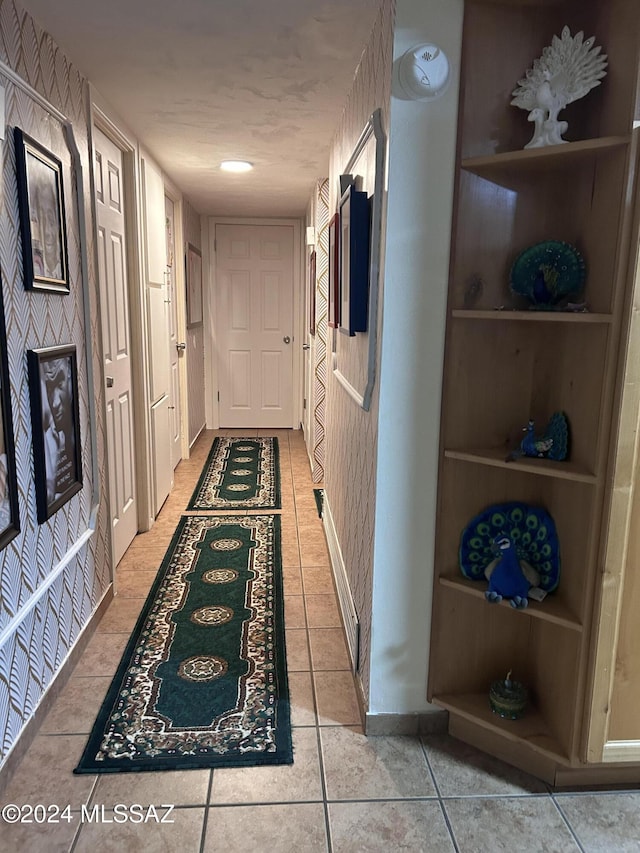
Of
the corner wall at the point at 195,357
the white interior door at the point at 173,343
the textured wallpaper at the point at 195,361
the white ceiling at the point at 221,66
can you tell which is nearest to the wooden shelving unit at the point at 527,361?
the white ceiling at the point at 221,66

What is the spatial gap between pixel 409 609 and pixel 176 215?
3.84 meters

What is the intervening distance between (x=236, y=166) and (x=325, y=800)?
3402 millimetres

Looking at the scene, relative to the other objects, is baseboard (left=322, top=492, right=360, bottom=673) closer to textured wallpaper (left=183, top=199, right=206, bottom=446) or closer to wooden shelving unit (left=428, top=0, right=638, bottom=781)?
wooden shelving unit (left=428, top=0, right=638, bottom=781)

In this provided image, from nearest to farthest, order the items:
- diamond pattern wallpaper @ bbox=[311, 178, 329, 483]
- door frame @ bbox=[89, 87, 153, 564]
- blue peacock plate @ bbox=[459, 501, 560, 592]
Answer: blue peacock plate @ bbox=[459, 501, 560, 592] → door frame @ bbox=[89, 87, 153, 564] → diamond pattern wallpaper @ bbox=[311, 178, 329, 483]

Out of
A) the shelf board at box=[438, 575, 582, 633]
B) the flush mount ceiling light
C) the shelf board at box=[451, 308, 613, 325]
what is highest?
the flush mount ceiling light

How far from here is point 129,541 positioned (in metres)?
3.26

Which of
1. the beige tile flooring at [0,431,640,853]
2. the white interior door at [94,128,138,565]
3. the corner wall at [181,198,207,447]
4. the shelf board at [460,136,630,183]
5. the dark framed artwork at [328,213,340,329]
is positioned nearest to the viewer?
the shelf board at [460,136,630,183]

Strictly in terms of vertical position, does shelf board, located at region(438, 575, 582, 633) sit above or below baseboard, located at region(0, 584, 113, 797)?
above

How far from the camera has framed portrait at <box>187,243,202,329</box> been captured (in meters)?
5.14

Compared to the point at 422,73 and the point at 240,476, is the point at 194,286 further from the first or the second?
the point at 422,73

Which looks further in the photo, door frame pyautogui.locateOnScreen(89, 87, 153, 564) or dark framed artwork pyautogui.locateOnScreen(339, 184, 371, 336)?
door frame pyautogui.locateOnScreen(89, 87, 153, 564)

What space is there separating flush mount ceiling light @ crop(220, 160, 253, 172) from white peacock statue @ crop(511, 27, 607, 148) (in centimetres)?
245

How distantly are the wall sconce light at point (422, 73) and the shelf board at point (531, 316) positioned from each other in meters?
0.55

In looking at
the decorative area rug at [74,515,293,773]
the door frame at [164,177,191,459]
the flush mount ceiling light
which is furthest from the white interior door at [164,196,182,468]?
the decorative area rug at [74,515,293,773]
